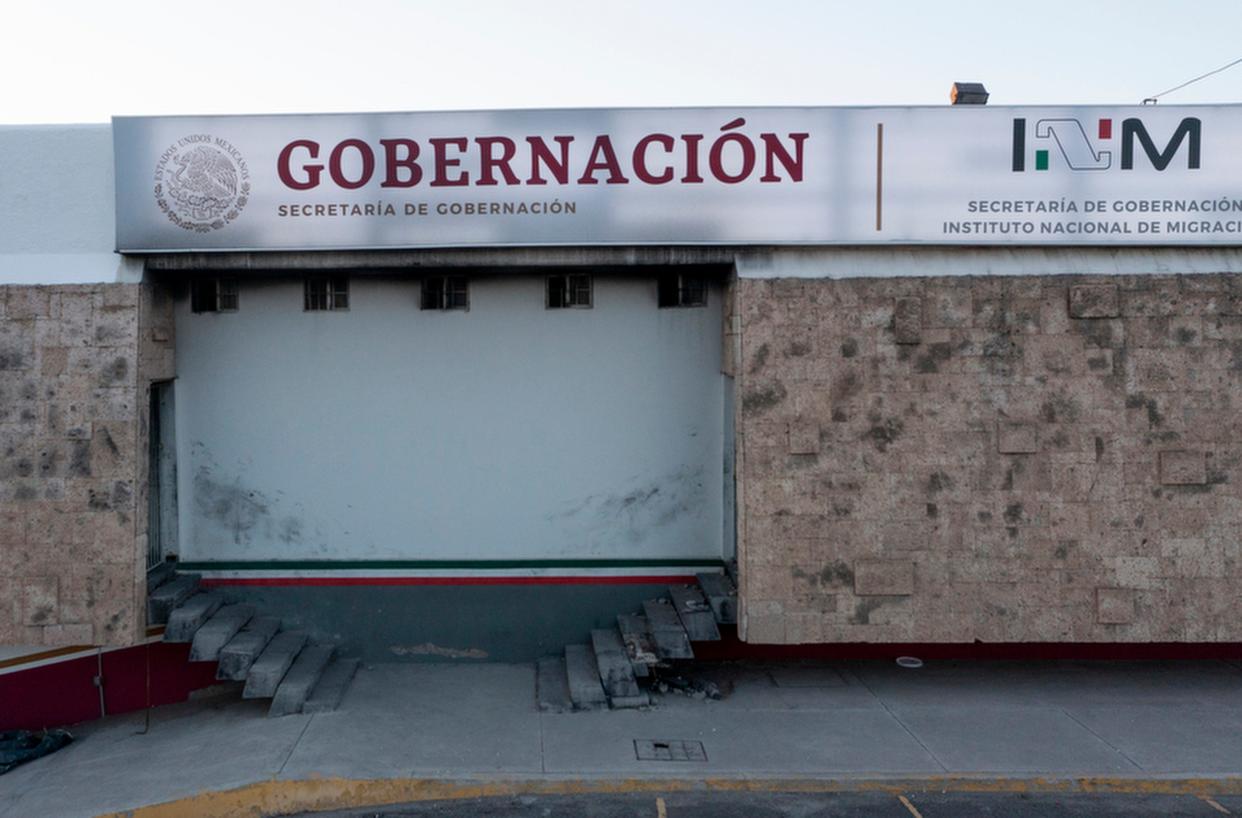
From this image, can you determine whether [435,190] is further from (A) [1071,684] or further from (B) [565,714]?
(A) [1071,684]

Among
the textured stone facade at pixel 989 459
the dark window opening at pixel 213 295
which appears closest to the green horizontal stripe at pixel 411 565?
the textured stone facade at pixel 989 459

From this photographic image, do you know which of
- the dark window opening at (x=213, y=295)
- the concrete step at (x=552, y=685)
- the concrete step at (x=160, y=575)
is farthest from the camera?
the dark window opening at (x=213, y=295)

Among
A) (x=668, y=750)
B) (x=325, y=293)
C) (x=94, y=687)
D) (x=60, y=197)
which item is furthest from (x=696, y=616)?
(x=60, y=197)

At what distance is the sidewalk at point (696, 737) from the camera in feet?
29.3

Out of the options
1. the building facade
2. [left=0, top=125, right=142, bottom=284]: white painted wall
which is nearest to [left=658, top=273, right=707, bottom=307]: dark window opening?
the building facade

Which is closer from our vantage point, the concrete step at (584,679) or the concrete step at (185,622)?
the concrete step at (584,679)

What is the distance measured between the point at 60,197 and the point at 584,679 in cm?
737

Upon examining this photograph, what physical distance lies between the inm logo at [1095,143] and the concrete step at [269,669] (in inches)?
359

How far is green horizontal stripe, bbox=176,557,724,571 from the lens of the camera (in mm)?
11859

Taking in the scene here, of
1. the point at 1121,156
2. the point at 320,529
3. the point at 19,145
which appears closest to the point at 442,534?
the point at 320,529

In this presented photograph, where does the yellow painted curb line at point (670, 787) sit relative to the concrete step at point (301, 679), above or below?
below

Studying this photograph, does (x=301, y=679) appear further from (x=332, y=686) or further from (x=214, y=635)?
(x=214, y=635)

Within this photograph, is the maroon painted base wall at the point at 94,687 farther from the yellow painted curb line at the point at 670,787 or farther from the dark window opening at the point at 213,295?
the dark window opening at the point at 213,295

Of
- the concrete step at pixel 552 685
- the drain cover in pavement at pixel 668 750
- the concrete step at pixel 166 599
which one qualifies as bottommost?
the drain cover in pavement at pixel 668 750
